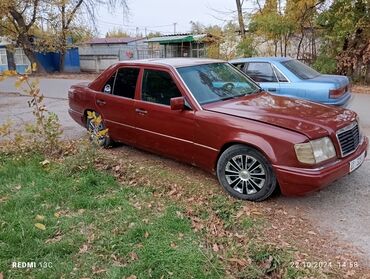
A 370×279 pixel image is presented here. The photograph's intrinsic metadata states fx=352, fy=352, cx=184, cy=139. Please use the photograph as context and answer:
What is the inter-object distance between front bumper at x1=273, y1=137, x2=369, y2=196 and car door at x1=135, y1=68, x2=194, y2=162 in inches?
51.5

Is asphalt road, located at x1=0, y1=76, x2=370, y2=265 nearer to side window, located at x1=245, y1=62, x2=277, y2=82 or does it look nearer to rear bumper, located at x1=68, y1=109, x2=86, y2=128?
side window, located at x1=245, y1=62, x2=277, y2=82

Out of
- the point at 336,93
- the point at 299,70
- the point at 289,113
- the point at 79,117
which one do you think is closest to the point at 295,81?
the point at 299,70

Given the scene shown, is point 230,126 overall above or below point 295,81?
below

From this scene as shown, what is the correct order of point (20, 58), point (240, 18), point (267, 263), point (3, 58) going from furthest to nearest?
point (3, 58) → point (20, 58) → point (240, 18) → point (267, 263)

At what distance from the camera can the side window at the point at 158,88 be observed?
478 cm

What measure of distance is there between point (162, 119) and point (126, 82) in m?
1.13

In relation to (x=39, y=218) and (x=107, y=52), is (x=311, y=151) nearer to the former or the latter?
(x=39, y=218)

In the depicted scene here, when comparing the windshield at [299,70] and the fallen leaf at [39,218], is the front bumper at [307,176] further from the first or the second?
the windshield at [299,70]

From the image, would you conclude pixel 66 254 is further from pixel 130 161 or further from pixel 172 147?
pixel 130 161

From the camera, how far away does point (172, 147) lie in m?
4.82

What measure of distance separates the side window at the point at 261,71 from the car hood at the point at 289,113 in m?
2.76

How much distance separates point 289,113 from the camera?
4148mm

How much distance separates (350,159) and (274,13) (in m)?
12.8

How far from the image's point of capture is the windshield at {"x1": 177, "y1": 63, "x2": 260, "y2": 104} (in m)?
4.66
